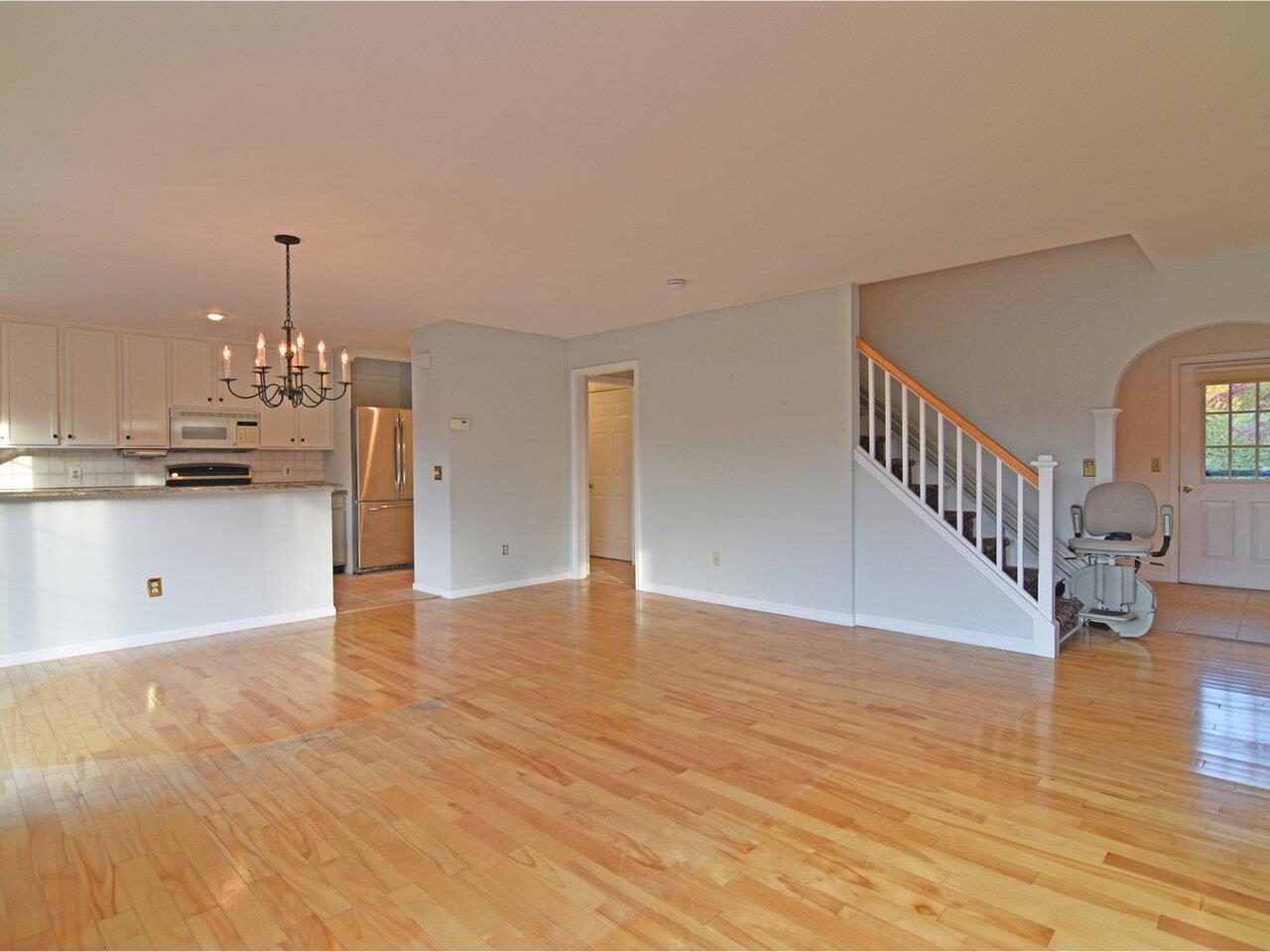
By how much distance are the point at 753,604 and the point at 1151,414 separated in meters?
4.22

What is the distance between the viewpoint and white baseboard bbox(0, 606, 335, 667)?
414 cm

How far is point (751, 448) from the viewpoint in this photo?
5414 mm

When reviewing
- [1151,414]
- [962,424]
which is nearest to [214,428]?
[962,424]

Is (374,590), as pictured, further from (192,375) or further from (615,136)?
(615,136)

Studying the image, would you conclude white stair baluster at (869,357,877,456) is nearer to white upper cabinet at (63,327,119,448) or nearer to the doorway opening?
the doorway opening

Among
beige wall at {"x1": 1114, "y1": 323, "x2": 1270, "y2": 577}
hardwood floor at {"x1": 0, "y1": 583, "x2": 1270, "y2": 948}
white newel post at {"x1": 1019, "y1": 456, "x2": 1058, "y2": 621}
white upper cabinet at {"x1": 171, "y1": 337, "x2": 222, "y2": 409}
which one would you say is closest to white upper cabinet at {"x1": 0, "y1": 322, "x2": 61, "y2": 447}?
white upper cabinet at {"x1": 171, "y1": 337, "x2": 222, "y2": 409}

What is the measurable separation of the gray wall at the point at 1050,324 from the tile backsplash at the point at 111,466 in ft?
20.1

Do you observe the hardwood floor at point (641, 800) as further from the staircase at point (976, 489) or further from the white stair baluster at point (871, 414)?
the white stair baluster at point (871, 414)

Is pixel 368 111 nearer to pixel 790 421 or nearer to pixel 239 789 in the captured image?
pixel 239 789

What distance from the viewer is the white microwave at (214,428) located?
629cm

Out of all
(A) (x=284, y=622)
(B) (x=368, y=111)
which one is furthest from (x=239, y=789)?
(A) (x=284, y=622)

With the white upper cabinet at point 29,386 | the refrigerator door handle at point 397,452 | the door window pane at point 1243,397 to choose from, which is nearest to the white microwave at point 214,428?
the white upper cabinet at point 29,386

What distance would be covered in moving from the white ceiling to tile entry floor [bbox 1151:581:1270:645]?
247 centimetres

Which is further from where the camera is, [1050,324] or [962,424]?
[1050,324]
